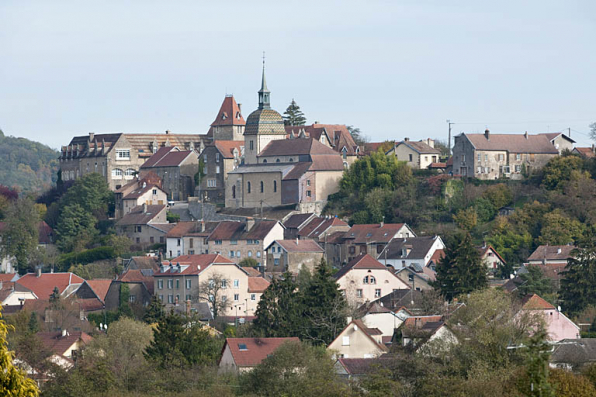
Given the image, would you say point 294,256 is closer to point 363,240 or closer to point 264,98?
point 363,240

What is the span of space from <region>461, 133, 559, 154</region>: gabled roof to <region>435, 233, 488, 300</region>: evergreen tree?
61.7ft

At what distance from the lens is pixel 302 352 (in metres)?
42.6

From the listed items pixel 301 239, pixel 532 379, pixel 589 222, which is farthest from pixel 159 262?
pixel 532 379

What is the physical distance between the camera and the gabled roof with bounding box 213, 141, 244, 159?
8925 centimetres

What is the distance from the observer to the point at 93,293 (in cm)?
6800

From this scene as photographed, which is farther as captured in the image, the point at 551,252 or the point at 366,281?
the point at 551,252

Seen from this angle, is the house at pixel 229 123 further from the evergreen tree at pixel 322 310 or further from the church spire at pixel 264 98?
the evergreen tree at pixel 322 310

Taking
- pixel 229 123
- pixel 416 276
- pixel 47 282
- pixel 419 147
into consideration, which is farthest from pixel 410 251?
pixel 229 123

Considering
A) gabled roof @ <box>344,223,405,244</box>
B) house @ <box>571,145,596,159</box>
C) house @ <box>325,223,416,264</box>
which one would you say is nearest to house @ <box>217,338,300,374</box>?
house @ <box>325,223,416,264</box>

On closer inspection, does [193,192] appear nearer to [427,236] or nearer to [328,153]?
[328,153]

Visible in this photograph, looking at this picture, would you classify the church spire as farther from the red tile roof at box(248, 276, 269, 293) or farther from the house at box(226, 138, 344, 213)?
the red tile roof at box(248, 276, 269, 293)

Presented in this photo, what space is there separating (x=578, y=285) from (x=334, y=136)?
118ft

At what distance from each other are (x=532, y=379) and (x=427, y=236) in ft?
185

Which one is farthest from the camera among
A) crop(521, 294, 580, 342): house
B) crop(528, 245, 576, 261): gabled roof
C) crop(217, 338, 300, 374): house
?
crop(528, 245, 576, 261): gabled roof
